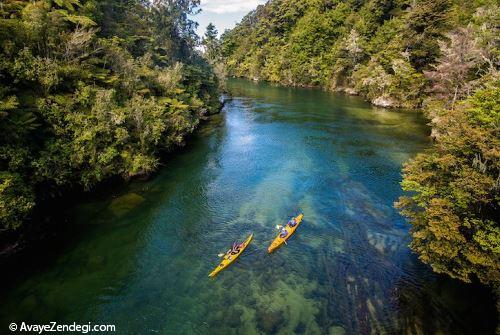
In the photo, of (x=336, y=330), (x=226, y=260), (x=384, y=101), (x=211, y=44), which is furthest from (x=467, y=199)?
(x=211, y=44)

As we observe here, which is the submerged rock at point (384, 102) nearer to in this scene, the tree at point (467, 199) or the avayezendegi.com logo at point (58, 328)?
the tree at point (467, 199)

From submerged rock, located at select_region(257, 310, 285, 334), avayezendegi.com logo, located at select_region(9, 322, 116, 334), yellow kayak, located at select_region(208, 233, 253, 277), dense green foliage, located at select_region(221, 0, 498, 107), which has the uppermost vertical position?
dense green foliage, located at select_region(221, 0, 498, 107)

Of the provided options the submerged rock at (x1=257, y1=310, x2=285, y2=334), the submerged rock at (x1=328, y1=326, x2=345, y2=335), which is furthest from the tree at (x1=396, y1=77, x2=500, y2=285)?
the submerged rock at (x1=257, y1=310, x2=285, y2=334)

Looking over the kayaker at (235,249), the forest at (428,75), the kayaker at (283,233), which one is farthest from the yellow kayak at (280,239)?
the forest at (428,75)

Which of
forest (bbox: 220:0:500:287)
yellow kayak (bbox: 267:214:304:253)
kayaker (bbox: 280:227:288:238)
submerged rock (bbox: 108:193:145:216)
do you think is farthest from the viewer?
submerged rock (bbox: 108:193:145:216)

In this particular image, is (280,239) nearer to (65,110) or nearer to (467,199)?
(467,199)

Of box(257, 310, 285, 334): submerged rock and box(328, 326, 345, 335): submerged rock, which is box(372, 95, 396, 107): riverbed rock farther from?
box(257, 310, 285, 334): submerged rock
